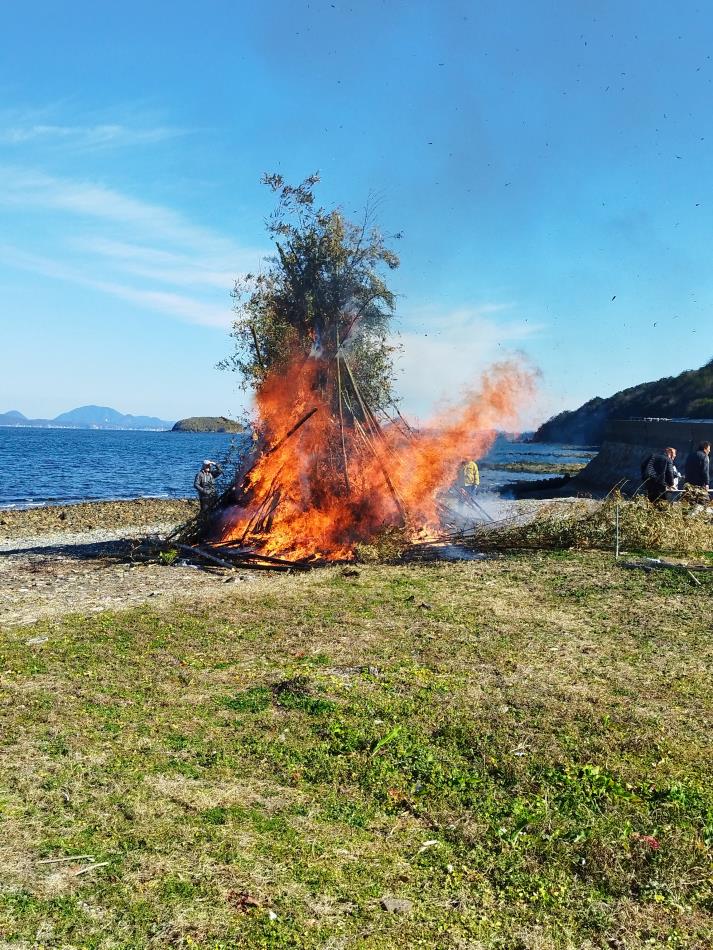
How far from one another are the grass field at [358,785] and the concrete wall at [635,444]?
21420 mm

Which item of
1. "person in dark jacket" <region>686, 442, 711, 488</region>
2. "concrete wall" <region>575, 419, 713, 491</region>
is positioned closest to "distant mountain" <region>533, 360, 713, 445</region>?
"concrete wall" <region>575, 419, 713, 491</region>

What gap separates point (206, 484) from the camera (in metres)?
18.3

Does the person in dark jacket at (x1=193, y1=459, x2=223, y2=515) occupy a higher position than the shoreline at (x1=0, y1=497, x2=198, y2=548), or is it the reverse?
the person in dark jacket at (x1=193, y1=459, x2=223, y2=515)

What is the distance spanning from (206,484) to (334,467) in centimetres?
355

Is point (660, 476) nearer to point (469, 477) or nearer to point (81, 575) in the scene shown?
point (469, 477)

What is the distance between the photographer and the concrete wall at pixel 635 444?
2925cm

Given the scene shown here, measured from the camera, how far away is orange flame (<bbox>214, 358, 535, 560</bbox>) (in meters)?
17.2

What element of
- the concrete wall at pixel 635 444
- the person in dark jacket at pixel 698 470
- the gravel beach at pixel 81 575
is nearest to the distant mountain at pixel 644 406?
the concrete wall at pixel 635 444

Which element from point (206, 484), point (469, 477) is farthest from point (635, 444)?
point (206, 484)

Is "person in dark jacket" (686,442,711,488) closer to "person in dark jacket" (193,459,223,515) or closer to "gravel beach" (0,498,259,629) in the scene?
"gravel beach" (0,498,259,629)

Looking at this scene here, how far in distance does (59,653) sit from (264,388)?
37.3 feet

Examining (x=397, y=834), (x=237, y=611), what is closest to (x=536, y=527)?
(x=237, y=611)

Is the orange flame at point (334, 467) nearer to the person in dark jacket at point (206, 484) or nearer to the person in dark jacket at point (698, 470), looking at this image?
the person in dark jacket at point (206, 484)

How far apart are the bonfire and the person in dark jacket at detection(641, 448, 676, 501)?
Result: 4.02m
